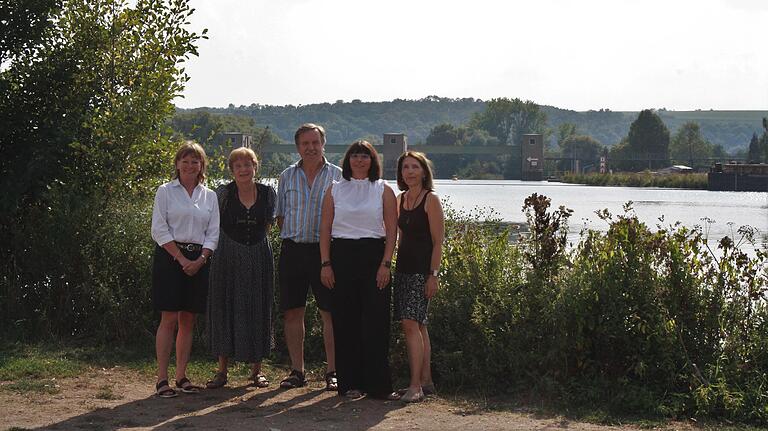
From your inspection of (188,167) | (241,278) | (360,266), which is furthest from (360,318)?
(188,167)

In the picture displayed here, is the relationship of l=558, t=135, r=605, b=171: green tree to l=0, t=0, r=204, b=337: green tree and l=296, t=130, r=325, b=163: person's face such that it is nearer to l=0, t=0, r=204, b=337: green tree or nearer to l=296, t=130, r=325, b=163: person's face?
l=0, t=0, r=204, b=337: green tree

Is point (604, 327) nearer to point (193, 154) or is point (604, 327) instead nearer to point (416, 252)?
point (416, 252)

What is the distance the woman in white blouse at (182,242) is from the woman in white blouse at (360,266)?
73cm

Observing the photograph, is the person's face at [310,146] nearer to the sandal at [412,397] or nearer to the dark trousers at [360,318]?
the dark trousers at [360,318]

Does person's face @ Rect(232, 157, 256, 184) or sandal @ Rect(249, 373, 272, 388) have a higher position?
person's face @ Rect(232, 157, 256, 184)

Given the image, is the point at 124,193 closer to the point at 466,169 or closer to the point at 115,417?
the point at 115,417

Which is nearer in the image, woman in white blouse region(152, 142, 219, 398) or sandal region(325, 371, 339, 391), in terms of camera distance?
woman in white blouse region(152, 142, 219, 398)

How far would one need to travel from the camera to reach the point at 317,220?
6590mm

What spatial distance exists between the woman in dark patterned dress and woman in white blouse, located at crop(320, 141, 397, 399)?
1.60 ft

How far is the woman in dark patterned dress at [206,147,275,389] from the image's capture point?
6.59 m

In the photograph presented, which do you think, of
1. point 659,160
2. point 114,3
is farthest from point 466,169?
point 114,3

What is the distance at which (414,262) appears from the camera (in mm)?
6332

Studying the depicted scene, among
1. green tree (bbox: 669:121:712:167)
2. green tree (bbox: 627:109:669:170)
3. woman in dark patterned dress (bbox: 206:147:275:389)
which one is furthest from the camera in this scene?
green tree (bbox: 669:121:712:167)

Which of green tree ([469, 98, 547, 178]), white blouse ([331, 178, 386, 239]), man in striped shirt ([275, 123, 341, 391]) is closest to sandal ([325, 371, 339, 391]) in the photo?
man in striped shirt ([275, 123, 341, 391])
